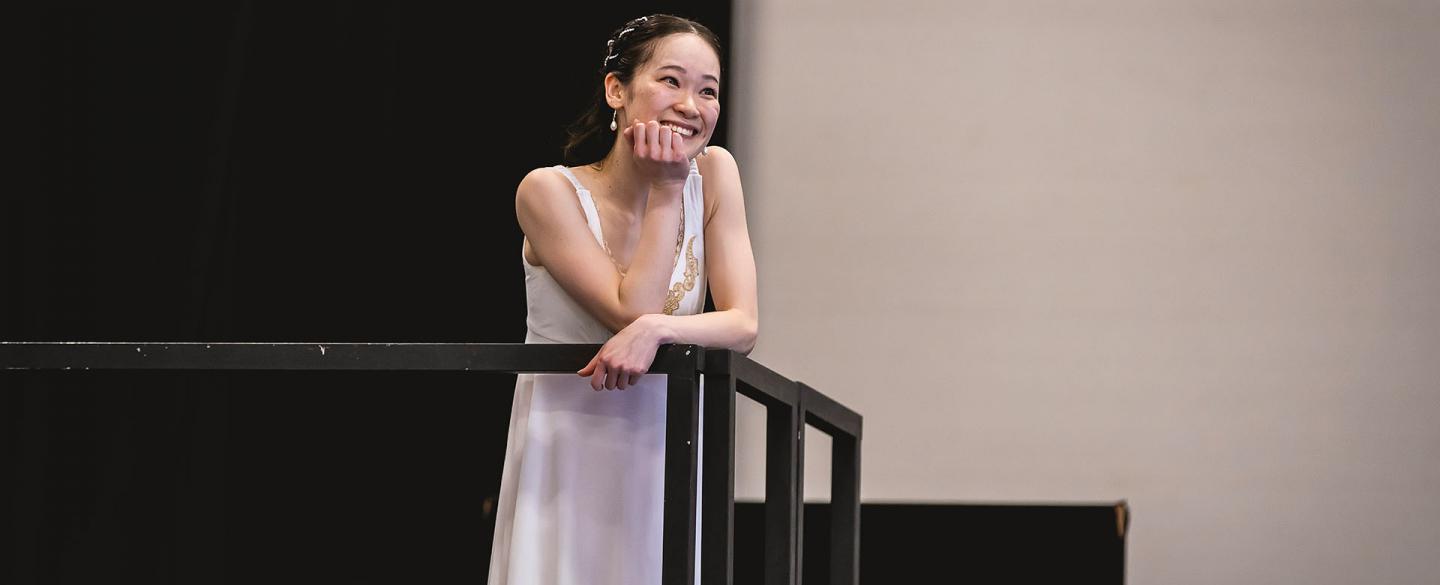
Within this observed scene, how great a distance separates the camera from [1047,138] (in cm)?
464

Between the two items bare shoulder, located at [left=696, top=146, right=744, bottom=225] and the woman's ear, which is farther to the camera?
bare shoulder, located at [left=696, top=146, right=744, bottom=225]

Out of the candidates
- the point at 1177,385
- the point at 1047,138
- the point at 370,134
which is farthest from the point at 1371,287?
the point at 370,134

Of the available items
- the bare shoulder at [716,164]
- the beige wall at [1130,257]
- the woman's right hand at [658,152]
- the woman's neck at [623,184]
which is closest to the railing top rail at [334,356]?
the woman's right hand at [658,152]

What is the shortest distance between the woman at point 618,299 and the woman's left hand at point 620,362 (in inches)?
4.6

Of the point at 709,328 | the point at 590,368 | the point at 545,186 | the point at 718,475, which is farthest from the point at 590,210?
the point at 718,475

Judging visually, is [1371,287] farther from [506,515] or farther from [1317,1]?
[506,515]

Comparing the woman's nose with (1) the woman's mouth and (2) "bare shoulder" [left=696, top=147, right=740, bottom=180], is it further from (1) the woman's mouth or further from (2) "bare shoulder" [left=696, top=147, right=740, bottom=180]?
(2) "bare shoulder" [left=696, top=147, right=740, bottom=180]

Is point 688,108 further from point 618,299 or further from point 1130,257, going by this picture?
point 1130,257

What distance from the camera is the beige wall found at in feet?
14.8

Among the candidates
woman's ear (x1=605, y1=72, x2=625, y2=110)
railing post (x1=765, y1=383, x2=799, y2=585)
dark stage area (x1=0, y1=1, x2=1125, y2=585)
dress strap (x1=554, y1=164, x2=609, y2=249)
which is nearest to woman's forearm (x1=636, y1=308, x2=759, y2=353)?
railing post (x1=765, y1=383, x2=799, y2=585)

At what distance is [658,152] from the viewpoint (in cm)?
202

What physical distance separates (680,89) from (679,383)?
21.8 inches

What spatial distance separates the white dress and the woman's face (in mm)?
279

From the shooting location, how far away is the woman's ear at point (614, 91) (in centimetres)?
232
